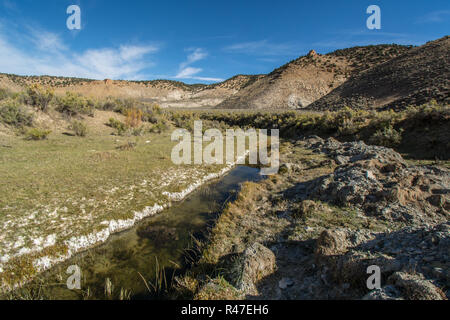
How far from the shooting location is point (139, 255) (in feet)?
20.1

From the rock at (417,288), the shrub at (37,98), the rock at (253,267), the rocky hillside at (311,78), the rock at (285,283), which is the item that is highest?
the rocky hillside at (311,78)

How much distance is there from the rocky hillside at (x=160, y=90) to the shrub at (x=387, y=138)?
92528 mm


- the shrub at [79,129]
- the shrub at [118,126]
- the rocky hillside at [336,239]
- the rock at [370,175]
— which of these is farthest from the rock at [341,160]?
the shrub at [79,129]

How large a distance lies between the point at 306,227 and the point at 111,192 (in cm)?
799

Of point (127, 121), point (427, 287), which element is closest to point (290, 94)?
point (127, 121)

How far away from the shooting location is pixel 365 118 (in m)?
20.7

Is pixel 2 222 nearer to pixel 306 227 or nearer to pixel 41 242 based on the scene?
pixel 41 242

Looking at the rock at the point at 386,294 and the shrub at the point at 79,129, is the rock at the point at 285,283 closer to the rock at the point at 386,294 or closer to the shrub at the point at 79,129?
the rock at the point at 386,294

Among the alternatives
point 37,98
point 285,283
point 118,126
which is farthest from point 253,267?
point 37,98

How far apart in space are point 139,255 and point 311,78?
3524 inches

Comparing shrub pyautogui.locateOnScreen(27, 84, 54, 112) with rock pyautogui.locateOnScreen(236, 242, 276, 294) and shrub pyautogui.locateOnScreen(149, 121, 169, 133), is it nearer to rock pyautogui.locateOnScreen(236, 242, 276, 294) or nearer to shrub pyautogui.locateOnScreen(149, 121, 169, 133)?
shrub pyautogui.locateOnScreen(149, 121, 169, 133)

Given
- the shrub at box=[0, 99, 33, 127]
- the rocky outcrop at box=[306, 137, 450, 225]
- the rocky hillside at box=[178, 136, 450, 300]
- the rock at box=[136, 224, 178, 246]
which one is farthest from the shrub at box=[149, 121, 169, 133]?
the rocky outcrop at box=[306, 137, 450, 225]

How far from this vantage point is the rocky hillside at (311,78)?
232 feet

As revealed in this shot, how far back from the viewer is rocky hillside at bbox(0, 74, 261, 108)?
303 ft
